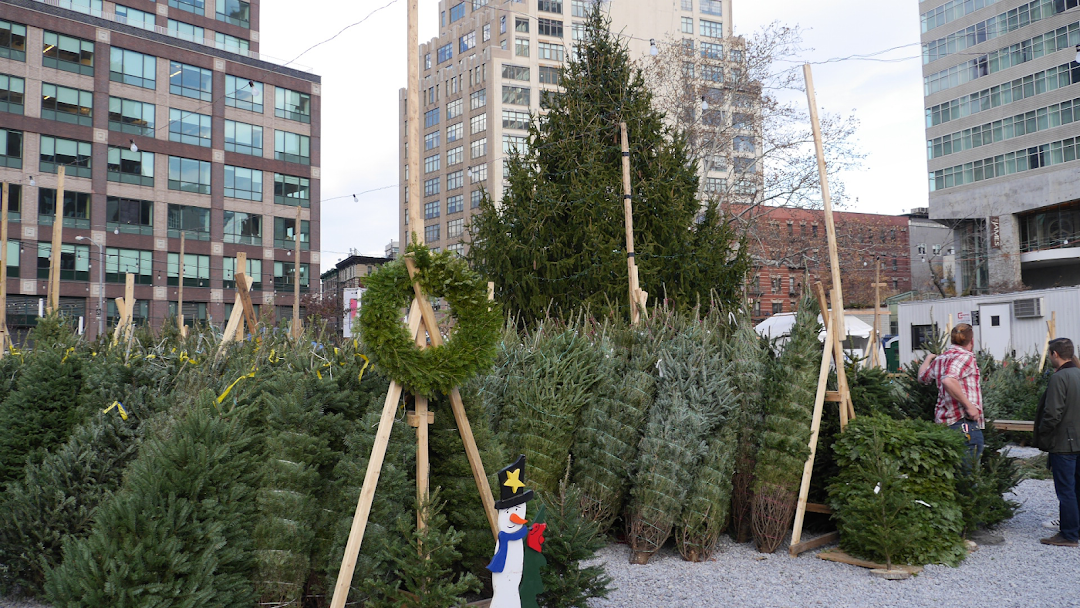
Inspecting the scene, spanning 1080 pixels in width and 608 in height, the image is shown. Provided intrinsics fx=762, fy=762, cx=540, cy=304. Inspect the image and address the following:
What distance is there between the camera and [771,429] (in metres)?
6.78

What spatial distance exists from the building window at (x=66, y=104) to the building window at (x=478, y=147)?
119 feet

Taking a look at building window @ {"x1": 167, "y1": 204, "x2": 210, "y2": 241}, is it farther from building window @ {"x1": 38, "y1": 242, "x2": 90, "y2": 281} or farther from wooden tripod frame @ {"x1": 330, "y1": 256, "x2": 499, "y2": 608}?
wooden tripod frame @ {"x1": 330, "y1": 256, "x2": 499, "y2": 608}

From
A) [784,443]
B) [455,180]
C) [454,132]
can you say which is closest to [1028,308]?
[784,443]

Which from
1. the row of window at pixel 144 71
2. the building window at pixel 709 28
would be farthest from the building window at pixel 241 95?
the building window at pixel 709 28

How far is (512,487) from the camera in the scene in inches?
168

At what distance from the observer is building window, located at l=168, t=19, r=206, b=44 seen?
50.5 meters

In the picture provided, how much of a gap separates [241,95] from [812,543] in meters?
49.4

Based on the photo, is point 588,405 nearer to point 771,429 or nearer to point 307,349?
point 771,429

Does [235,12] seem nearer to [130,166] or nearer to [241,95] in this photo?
[241,95]

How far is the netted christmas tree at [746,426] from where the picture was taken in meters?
6.97

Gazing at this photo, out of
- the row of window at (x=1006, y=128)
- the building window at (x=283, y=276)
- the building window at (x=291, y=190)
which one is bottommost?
the building window at (x=283, y=276)

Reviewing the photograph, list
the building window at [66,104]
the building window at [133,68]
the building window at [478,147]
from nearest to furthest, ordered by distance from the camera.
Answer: the building window at [66,104]
the building window at [133,68]
the building window at [478,147]

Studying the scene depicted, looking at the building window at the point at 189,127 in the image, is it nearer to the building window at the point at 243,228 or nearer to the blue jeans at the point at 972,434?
the building window at the point at 243,228

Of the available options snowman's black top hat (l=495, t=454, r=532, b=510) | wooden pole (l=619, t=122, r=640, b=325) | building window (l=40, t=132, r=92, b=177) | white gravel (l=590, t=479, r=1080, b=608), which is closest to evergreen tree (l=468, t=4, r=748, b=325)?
wooden pole (l=619, t=122, r=640, b=325)
